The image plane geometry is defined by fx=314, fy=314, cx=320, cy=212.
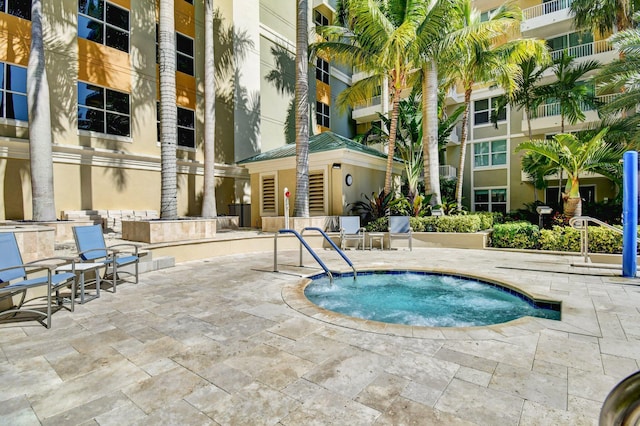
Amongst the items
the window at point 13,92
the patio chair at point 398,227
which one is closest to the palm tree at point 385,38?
the patio chair at point 398,227

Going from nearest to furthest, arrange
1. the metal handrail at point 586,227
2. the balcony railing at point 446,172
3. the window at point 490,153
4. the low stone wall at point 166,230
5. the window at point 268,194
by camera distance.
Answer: the metal handrail at point 586,227 → the low stone wall at point 166,230 → the window at point 268,194 → the window at point 490,153 → the balcony railing at point 446,172

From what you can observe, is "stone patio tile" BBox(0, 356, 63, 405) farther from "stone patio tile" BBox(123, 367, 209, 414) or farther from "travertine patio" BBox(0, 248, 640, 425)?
"stone patio tile" BBox(123, 367, 209, 414)

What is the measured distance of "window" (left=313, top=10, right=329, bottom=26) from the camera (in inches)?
902

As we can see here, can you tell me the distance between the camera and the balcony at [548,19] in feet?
59.1

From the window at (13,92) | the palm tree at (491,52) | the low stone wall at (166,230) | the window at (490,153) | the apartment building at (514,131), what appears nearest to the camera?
the low stone wall at (166,230)

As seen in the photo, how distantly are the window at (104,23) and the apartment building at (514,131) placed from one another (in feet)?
50.2

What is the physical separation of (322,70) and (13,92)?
Answer: 1751 cm

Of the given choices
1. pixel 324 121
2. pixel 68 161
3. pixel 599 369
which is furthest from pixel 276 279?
pixel 324 121

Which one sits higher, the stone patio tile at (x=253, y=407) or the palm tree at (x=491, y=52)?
the palm tree at (x=491, y=52)

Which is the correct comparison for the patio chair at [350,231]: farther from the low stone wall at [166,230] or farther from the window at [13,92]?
the window at [13,92]

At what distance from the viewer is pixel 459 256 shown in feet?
30.5

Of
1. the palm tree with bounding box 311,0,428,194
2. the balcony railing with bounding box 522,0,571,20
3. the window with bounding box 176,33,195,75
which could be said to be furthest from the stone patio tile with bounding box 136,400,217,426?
the balcony railing with bounding box 522,0,571,20

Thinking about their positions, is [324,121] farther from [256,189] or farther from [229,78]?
[256,189]

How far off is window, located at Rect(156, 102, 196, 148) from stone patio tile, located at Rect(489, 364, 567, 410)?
16628mm
